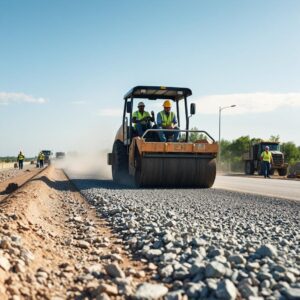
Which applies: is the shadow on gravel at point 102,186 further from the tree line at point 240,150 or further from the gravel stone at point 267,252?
the tree line at point 240,150

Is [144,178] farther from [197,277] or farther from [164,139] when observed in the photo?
[197,277]

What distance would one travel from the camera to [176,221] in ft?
21.7

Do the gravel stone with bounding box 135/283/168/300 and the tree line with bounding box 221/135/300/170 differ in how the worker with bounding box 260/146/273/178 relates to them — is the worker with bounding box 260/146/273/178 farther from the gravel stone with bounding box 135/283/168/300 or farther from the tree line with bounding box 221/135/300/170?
the tree line with bounding box 221/135/300/170

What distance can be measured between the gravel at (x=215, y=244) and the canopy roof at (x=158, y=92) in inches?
213

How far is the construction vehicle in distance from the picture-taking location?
30781mm

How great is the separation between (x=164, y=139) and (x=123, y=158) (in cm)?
263

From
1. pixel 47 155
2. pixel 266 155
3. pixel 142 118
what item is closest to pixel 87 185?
pixel 142 118

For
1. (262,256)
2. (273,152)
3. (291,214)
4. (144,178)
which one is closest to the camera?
(262,256)

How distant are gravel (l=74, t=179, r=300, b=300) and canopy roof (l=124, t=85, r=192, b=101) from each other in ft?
17.8

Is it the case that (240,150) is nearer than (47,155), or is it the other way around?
(47,155)

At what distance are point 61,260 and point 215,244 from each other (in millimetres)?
1726

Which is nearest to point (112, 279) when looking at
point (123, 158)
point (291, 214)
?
point (291, 214)

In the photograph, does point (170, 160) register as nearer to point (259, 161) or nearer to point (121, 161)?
point (121, 161)

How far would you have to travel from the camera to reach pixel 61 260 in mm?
4660
